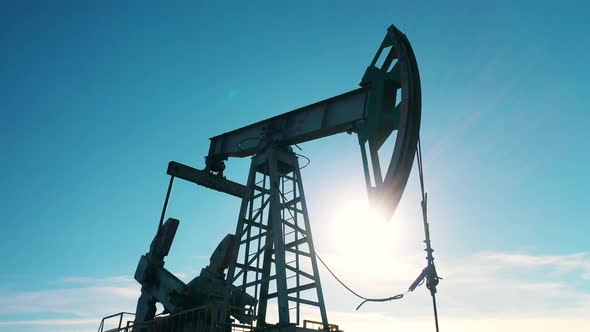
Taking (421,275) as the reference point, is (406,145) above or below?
above

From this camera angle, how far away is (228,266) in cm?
1294

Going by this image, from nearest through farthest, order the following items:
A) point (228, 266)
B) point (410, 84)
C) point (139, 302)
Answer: point (410, 84)
point (228, 266)
point (139, 302)

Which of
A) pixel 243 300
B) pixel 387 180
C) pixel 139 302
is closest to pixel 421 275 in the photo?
pixel 387 180

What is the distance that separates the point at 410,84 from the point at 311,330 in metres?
5.93

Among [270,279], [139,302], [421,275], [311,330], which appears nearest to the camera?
[421,275]

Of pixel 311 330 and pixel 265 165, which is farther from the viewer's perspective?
pixel 265 165

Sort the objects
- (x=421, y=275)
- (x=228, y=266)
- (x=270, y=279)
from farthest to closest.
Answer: (x=228, y=266) < (x=270, y=279) < (x=421, y=275)

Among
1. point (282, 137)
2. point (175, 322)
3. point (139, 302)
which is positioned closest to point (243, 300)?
point (175, 322)

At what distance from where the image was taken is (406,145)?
9.02m

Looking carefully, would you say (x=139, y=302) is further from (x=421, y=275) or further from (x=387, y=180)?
(x=421, y=275)

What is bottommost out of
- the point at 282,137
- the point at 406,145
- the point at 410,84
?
the point at 406,145

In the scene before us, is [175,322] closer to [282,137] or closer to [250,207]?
[250,207]

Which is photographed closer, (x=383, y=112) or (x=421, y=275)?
(x=421, y=275)

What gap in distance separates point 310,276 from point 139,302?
5678 millimetres
